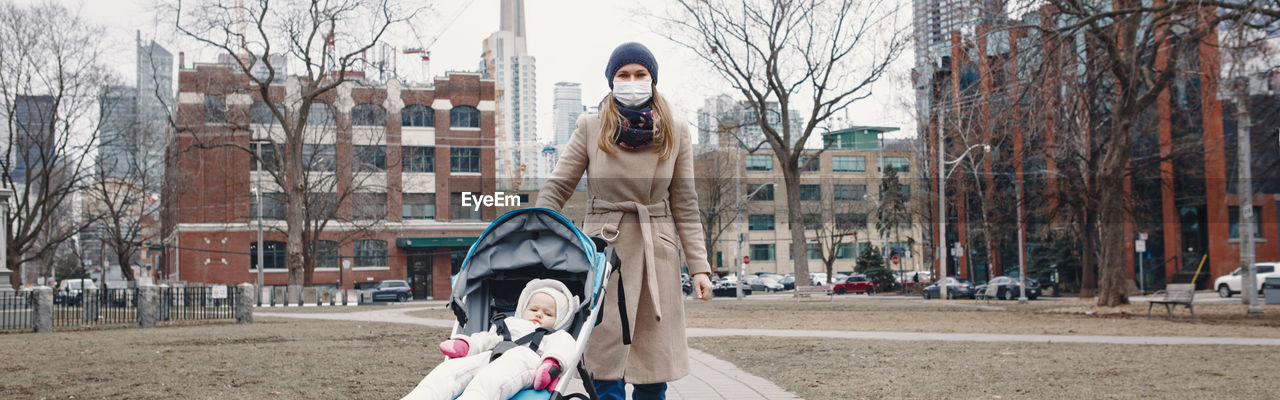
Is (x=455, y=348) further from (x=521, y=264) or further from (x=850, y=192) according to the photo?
(x=850, y=192)

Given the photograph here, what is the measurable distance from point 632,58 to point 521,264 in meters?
1.13

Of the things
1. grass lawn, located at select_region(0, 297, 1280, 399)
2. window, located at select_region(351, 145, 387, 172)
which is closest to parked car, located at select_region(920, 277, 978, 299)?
window, located at select_region(351, 145, 387, 172)

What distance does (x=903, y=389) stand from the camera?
764cm

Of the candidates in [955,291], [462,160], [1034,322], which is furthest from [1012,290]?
A: [462,160]

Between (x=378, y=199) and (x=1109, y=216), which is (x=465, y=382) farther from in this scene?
(x=378, y=199)

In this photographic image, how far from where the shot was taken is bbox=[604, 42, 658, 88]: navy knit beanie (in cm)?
465

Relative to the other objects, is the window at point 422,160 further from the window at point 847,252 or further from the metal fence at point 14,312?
the window at point 847,252

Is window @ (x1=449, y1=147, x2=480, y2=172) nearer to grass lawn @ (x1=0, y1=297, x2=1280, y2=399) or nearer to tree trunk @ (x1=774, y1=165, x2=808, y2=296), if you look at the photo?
tree trunk @ (x1=774, y1=165, x2=808, y2=296)

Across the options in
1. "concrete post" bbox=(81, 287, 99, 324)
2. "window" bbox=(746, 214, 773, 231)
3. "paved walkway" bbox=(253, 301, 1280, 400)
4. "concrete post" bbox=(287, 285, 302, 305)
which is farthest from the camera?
"window" bbox=(746, 214, 773, 231)

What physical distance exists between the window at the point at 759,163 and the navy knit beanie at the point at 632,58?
63372 mm

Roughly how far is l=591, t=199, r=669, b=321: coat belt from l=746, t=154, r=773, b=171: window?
63.4 m

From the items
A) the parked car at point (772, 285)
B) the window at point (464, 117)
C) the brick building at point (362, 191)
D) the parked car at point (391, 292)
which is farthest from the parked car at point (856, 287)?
the window at point (464, 117)

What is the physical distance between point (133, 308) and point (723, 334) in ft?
54.4

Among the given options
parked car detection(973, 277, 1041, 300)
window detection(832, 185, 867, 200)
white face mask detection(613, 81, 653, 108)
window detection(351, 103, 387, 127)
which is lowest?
parked car detection(973, 277, 1041, 300)
